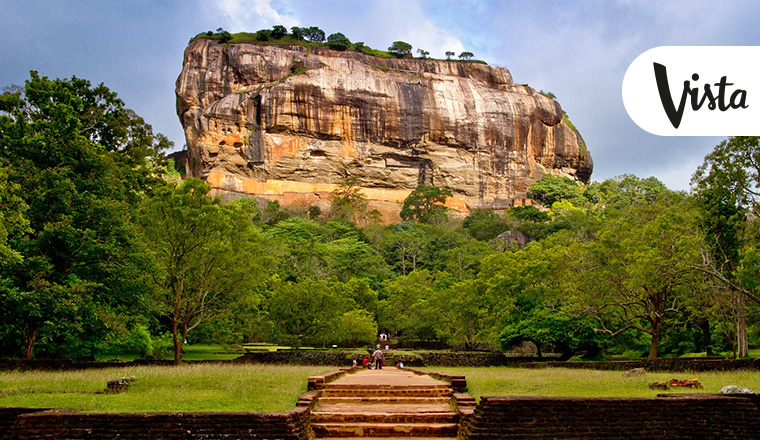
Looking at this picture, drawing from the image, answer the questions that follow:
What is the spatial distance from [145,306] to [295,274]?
17.9 m

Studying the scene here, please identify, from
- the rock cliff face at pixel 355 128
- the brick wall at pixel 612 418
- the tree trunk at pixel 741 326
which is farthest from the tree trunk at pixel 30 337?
the rock cliff face at pixel 355 128

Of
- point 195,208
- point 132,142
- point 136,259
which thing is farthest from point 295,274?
point 136,259

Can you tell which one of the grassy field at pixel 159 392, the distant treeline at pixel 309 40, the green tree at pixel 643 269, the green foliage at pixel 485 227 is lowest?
the grassy field at pixel 159 392

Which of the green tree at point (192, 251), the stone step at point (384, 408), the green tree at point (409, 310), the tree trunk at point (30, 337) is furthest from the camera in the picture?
the green tree at point (409, 310)

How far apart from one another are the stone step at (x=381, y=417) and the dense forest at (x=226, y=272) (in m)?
8.06

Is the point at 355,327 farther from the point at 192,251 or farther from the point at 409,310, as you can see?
the point at 192,251

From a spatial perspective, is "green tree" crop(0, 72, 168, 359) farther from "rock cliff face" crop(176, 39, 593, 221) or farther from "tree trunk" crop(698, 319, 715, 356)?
"rock cliff face" crop(176, 39, 593, 221)

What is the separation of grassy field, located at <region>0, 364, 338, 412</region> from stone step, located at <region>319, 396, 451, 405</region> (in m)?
0.72

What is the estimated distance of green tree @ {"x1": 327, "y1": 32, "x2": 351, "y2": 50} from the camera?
80.1 meters

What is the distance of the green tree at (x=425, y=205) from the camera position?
66.5 meters

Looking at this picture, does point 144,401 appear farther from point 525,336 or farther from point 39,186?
point 525,336

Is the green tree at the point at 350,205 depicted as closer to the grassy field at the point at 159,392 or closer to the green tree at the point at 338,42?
the green tree at the point at 338,42

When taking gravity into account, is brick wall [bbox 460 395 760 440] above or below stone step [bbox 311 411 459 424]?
above

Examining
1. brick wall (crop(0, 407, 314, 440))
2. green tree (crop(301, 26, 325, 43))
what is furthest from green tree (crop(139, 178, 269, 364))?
green tree (crop(301, 26, 325, 43))
